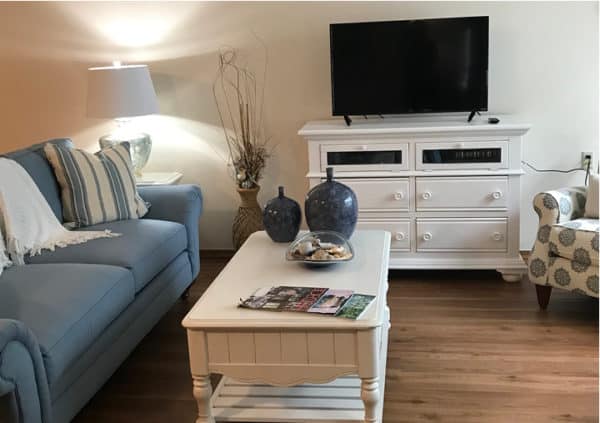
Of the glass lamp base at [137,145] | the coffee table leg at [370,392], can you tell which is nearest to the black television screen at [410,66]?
the glass lamp base at [137,145]

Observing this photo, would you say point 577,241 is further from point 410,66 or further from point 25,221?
point 25,221

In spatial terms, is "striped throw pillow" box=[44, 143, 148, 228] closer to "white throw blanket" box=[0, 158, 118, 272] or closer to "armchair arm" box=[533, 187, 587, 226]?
"white throw blanket" box=[0, 158, 118, 272]

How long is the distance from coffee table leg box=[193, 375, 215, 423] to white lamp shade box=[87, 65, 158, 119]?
2.13m

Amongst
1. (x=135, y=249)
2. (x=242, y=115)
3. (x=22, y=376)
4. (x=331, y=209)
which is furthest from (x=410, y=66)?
(x=22, y=376)

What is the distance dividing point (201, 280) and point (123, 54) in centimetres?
151

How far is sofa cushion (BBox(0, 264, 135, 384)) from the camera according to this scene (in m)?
2.31

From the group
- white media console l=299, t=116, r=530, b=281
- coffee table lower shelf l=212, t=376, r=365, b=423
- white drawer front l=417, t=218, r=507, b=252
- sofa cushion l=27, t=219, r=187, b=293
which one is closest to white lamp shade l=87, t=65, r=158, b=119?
sofa cushion l=27, t=219, r=187, b=293

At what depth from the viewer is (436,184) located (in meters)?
3.93

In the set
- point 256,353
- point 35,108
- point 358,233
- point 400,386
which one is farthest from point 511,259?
point 35,108

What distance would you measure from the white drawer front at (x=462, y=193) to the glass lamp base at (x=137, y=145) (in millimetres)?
1603

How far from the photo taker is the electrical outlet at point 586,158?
421 centimetres

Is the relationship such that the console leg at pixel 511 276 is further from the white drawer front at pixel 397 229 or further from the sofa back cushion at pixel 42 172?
the sofa back cushion at pixel 42 172

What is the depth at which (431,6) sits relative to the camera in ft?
13.7

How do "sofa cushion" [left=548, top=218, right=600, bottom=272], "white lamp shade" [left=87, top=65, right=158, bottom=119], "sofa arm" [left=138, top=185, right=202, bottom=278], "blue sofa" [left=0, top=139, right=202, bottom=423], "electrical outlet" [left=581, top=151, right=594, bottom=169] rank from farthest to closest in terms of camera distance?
"electrical outlet" [left=581, top=151, right=594, bottom=169] → "white lamp shade" [left=87, top=65, right=158, bottom=119] → "sofa arm" [left=138, top=185, right=202, bottom=278] → "sofa cushion" [left=548, top=218, right=600, bottom=272] → "blue sofa" [left=0, top=139, right=202, bottom=423]
